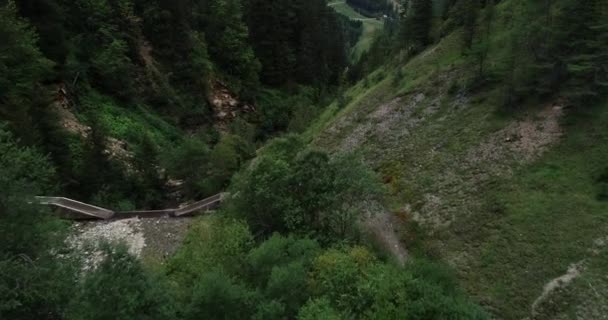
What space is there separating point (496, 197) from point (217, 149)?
17794 mm

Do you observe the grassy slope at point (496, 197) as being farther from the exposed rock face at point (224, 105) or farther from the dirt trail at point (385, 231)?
the exposed rock face at point (224, 105)

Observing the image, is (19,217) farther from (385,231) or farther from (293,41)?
(293,41)

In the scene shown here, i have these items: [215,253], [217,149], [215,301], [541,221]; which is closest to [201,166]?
[217,149]

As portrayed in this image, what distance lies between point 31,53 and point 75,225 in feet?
41.5

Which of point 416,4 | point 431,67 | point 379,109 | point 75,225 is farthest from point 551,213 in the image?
point 416,4

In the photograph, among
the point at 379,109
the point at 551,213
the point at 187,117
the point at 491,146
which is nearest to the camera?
the point at 551,213

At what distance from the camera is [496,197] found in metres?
22.9

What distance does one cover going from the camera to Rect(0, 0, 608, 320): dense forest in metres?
12.3

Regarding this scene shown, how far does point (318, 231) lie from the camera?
18516 millimetres

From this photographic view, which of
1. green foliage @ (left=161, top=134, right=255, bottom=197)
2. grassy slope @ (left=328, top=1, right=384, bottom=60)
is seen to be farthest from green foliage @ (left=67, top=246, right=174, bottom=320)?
grassy slope @ (left=328, top=1, right=384, bottom=60)

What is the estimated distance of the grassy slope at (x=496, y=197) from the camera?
60.6 feet

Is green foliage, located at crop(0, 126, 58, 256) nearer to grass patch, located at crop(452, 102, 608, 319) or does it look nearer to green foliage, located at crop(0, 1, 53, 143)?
green foliage, located at crop(0, 1, 53, 143)

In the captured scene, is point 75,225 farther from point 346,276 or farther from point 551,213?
point 551,213

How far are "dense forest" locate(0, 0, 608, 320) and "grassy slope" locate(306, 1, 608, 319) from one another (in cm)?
89
